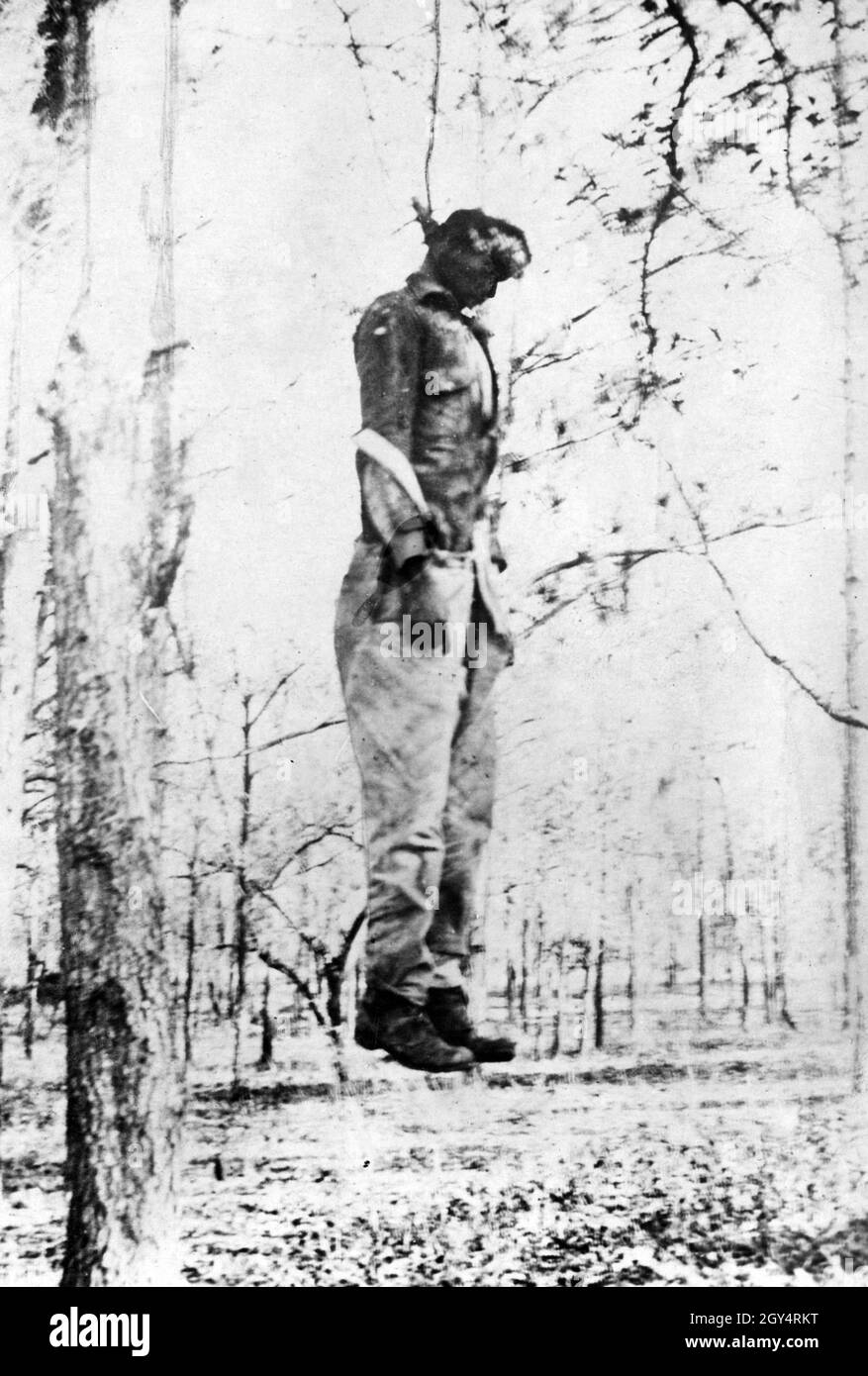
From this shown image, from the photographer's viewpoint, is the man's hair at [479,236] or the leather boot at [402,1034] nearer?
the leather boot at [402,1034]

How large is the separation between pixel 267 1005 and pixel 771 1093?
3.79 ft

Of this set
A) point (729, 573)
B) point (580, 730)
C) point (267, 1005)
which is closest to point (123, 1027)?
point (267, 1005)

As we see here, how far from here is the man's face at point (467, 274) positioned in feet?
10.2

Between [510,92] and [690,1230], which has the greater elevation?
[510,92]

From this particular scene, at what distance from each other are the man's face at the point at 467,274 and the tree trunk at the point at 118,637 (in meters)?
0.64

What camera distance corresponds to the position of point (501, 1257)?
2.99 metres

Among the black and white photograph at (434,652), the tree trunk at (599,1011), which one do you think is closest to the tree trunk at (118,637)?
the black and white photograph at (434,652)

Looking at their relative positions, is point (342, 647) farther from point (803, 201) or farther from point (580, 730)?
point (803, 201)

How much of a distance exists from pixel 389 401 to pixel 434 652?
58 cm

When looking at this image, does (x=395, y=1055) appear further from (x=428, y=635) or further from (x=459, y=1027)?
(x=428, y=635)

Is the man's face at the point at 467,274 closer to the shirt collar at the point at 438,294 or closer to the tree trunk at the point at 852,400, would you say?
the shirt collar at the point at 438,294

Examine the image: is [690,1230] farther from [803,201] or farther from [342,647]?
[803,201]

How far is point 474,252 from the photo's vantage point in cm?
311

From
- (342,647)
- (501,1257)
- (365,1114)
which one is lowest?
(501,1257)
